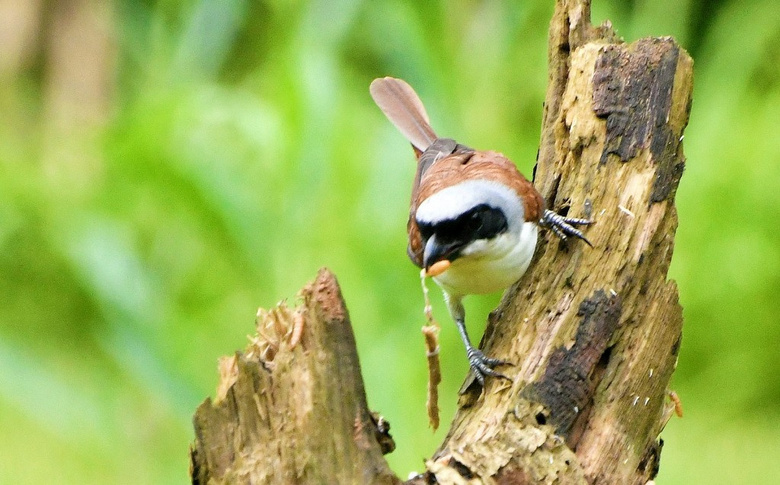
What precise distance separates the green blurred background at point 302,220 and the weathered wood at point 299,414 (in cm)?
148

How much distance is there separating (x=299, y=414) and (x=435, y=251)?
67cm

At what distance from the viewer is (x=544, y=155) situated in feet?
8.02

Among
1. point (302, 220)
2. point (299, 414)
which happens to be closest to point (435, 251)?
point (299, 414)

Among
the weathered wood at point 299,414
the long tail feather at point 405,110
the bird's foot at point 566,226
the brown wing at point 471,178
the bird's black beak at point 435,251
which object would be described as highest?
the long tail feather at point 405,110

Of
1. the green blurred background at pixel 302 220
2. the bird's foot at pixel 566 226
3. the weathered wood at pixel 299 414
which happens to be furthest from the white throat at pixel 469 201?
the green blurred background at pixel 302 220

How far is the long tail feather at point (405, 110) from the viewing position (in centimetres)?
302

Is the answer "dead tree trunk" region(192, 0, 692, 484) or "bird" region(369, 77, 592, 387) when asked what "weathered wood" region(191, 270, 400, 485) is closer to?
"dead tree trunk" region(192, 0, 692, 484)

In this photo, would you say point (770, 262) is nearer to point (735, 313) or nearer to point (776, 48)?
point (735, 313)

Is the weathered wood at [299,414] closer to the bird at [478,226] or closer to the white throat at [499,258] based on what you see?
the bird at [478,226]

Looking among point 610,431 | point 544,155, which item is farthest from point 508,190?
point 610,431

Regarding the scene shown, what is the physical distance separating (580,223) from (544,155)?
346 millimetres

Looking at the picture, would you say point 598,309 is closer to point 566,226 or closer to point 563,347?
point 563,347

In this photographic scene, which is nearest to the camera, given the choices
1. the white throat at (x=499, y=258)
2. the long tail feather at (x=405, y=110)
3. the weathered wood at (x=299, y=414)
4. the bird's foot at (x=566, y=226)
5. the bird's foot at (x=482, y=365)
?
the weathered wood at (x=299, y=414)

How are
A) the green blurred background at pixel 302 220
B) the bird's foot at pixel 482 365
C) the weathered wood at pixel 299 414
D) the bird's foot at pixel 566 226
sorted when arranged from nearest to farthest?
the weathered wood at pixel 299 414, the bird's foot at pixel 482 365, the bird's foot at pixel 566 226, the green blurred background at pixel 302 220
